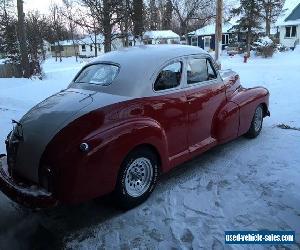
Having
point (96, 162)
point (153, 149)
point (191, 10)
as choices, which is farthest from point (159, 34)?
point (96, 162)

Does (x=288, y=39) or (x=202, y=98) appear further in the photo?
(x=288, y=39)

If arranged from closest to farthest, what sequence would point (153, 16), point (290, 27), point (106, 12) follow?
point (106, 12) → point (290, 27) → point (153, 16)

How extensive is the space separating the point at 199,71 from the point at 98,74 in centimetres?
151

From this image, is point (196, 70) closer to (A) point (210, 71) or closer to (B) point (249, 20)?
(A) point (210, 71)

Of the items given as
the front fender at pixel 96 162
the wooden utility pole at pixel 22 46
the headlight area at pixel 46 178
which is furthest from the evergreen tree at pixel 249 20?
the headlight area at pixel 46 178

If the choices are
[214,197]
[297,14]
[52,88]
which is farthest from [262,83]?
[297,14]

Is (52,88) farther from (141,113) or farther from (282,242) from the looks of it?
(282,242)

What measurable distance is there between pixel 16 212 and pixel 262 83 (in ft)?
34.6

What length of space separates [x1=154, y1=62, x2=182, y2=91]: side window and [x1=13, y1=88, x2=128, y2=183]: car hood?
61cm

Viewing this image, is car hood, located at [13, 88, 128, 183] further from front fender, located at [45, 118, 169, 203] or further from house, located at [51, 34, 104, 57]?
house, located at [51, 34, 104, 57]

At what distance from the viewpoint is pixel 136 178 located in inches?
176

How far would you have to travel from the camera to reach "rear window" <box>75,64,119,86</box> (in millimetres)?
4871

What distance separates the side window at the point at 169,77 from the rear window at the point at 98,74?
0.56 meters

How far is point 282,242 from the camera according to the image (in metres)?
3.70
